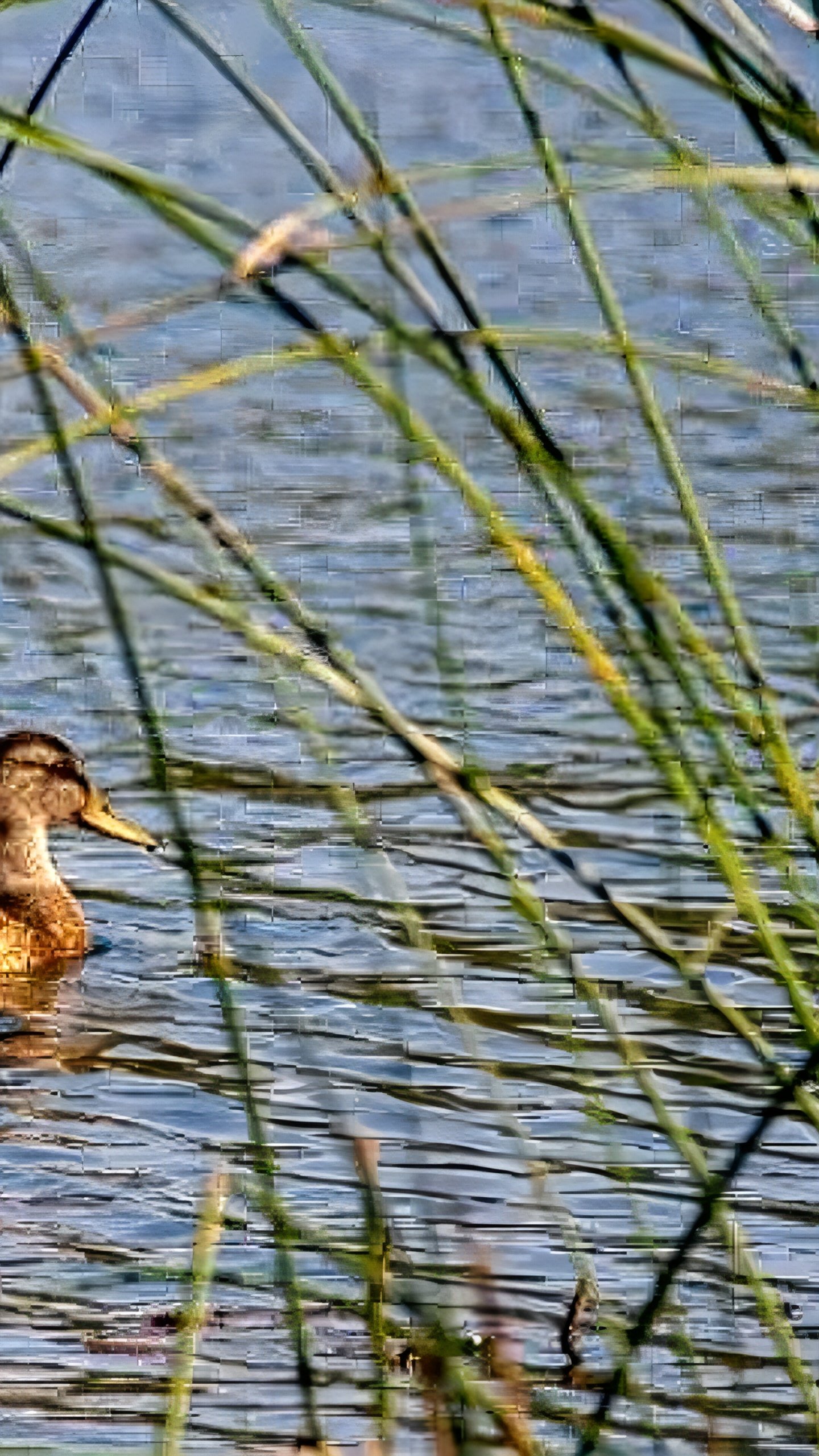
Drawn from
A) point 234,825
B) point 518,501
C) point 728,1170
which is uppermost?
point 518,501

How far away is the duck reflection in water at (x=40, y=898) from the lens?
642 centimetres

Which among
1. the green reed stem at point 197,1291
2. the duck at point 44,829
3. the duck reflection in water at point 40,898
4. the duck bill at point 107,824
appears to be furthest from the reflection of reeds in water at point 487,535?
the duck bill at point 107,824

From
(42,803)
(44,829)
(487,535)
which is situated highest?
(44,829)

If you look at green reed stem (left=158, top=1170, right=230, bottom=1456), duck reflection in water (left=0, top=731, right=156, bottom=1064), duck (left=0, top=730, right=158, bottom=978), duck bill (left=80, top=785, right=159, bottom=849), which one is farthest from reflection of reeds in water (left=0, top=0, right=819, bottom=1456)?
duck bill (left=80, top=785, right=159, bottom=849)

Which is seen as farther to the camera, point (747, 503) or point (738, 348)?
point (738, 348)

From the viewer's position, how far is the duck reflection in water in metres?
6.42

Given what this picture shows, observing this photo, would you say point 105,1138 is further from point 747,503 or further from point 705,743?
point 747,503

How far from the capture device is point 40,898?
6.73 m

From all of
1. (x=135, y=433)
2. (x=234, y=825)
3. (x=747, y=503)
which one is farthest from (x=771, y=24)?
(x=135, y=433)

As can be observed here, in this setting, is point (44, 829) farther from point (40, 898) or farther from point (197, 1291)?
point (197, 1291)

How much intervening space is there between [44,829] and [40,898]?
864 millimetres

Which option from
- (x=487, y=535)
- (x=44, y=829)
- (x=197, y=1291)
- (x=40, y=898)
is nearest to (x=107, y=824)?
(x=40, y=898)

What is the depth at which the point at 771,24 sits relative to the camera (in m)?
7.68

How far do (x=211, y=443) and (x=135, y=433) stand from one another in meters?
6.08
